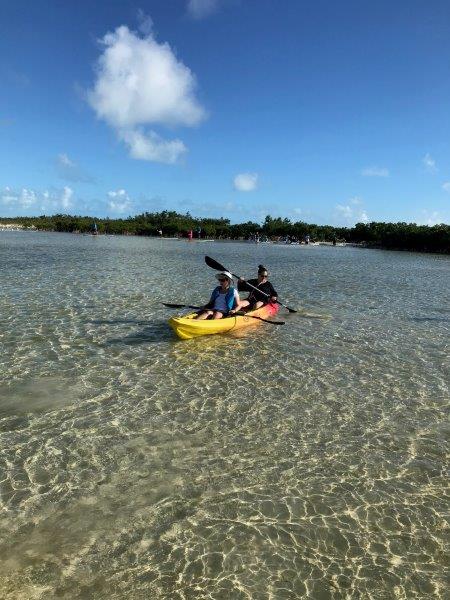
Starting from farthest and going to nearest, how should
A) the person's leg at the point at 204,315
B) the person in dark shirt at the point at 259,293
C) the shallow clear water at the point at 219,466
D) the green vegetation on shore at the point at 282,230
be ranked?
the green vegetation on shore at the point at 282,230, the person in dark shirt at the point at 259,293, the person's leg at the point at 204,315, the shallow clear water at the point at 219,466

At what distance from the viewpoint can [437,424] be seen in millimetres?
9398

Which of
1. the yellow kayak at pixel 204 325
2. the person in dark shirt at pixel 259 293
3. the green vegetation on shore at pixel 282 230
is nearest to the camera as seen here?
the yellow kayak at pixel 204 325

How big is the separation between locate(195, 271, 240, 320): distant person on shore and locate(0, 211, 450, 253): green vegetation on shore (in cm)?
9137

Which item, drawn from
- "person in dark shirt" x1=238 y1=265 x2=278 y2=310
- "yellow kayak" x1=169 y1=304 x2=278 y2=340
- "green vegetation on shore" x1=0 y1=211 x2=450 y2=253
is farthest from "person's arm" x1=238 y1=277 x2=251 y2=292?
"green vegetation on shore" x1=0 y1=211 x2=450 y2=253

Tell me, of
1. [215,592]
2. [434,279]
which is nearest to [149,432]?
[215,592]

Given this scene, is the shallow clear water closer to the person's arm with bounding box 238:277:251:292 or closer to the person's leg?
the person's leg

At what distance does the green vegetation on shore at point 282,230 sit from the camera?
10131 centimetres

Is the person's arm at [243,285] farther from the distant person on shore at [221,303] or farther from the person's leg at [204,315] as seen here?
the person's leg at [204,315]

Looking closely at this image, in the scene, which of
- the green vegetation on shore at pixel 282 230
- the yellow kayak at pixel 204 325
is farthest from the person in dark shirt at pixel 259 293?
the green vegetation on shore at pixel 282 230

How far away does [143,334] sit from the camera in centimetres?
1578

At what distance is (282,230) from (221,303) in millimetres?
127779

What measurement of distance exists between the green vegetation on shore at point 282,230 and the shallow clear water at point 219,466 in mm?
94022

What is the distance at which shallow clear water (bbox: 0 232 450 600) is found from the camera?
534cm

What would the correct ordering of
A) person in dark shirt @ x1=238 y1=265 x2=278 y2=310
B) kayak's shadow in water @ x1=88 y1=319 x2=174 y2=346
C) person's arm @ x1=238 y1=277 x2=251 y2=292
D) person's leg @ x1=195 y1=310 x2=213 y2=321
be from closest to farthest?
kayak's shadow in water @ x1=88 y1=319 x2=174 y2=346 < person's leg @ x1=195 y1=310 x2=213 y2=321 < person in dark shirt @ x1=238 y1=265 x2=278 y2=310 < person's arm @ x1=238 y1=277 x2=251 y2=292
